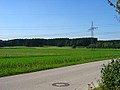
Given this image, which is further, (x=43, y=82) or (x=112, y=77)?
(x=43, y=82)

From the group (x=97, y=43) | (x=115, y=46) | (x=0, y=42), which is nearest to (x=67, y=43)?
(x=97, y=43)

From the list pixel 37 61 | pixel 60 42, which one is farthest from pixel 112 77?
pixel 60 42

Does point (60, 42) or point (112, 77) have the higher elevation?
point (60, 42)

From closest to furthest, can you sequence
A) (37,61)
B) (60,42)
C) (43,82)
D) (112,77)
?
1. (112,77)
2. (43,82)
3. (37,61)
4. (60,42)

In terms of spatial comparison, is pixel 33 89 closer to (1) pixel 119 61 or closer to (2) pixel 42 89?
(2) pixel 42 89

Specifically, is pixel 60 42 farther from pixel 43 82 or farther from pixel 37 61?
pixel 43 82

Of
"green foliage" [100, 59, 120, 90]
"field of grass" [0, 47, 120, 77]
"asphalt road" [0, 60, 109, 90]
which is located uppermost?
"green foliage" [100, 59, 120, 90]

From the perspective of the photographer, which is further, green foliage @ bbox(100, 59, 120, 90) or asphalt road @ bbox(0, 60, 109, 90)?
asphalt road @ bbox(0, 60, 109, 90)

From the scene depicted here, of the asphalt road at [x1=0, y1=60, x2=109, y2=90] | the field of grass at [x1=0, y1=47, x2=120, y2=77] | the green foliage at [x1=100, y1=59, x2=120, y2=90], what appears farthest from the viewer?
the field of grass at [x1=0, y1=47, x2=120, y2=77]

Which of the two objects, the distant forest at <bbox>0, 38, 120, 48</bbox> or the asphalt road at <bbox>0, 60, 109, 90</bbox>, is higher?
the distant forest at <bbox>0, 38, 120, 48</bbox>

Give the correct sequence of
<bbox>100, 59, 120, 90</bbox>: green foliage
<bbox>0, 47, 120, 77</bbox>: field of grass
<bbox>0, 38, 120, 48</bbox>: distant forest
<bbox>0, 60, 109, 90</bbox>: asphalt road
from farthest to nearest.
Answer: <bbox>0, 38, 120, 48</bbox>: distant forest < <bbox>0, 47, 120, 77</bbox>: field of grass < <bbox>0, 60, 109, 90</bbox>: asphalt road < <bbox>100, 59, 120, 90</bbox>: green foliage

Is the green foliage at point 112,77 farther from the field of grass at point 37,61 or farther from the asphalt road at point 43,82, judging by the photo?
the field of grass at point 37,61

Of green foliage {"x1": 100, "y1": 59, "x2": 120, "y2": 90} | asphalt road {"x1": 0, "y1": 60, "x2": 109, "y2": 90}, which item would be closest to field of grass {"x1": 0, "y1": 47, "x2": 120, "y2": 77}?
asphalt road {"x1": 0, "y1": 60, "x2": 109, "y2": 90}

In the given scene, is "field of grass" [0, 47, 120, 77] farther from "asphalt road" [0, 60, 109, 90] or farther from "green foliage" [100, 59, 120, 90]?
"green foliage" [100, 59, 120, 90]
